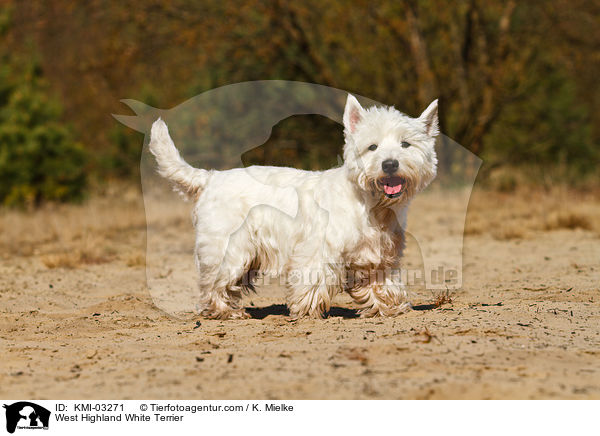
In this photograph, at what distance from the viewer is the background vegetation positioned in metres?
16.2

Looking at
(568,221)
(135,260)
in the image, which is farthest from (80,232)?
(568,221)

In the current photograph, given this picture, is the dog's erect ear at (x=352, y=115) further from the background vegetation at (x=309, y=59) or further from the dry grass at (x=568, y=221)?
the background vegetation at (x=309, y=59)

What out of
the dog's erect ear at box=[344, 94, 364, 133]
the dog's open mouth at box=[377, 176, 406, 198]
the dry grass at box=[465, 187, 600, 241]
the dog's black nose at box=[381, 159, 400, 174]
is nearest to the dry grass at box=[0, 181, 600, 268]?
the dry grass at box=[465, 187, 600, 241]

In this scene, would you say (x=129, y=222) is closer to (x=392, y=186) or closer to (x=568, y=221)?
(x=568, y=221)

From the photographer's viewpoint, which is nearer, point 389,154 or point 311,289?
point 389,154

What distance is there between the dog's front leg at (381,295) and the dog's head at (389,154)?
764mm

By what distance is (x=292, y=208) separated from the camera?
20.8 feet

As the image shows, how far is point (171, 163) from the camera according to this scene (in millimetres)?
6789

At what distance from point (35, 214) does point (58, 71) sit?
1171cm

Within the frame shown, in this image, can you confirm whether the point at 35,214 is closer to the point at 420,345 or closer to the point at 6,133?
the point at 6,133

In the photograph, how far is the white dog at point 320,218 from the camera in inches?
227
